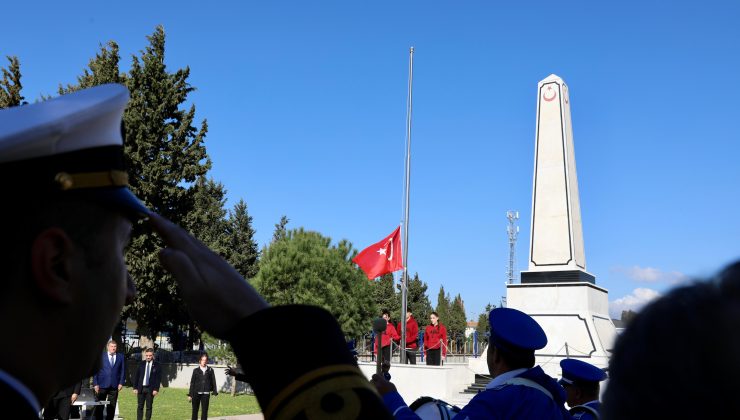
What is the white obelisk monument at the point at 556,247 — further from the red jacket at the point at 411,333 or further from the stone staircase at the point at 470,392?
the red jacket at the point at 411,333

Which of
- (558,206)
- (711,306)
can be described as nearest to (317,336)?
(711,306)

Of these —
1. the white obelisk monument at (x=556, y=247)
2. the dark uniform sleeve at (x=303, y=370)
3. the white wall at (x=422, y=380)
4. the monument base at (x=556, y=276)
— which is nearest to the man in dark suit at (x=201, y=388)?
the white wall at (x=422, y=380)

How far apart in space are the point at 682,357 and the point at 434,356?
735 inches

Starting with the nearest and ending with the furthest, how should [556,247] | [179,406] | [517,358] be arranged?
[517,358], [179,406], [556,247]

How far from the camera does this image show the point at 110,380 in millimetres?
13266

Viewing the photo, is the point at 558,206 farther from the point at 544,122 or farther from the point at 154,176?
the point at 154,176

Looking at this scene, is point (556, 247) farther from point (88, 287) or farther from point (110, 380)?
point (88, 287)

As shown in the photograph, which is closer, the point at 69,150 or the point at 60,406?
the point at 69,150

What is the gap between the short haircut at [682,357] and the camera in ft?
1.90

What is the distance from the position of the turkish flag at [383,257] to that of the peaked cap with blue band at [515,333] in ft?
47.7

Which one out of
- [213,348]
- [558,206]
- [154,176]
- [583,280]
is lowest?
[213,348]

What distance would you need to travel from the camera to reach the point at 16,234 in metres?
0.85

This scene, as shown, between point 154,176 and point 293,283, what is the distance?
10.6m

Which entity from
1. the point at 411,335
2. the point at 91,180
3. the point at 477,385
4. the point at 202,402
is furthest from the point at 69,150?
the point at 477,385
